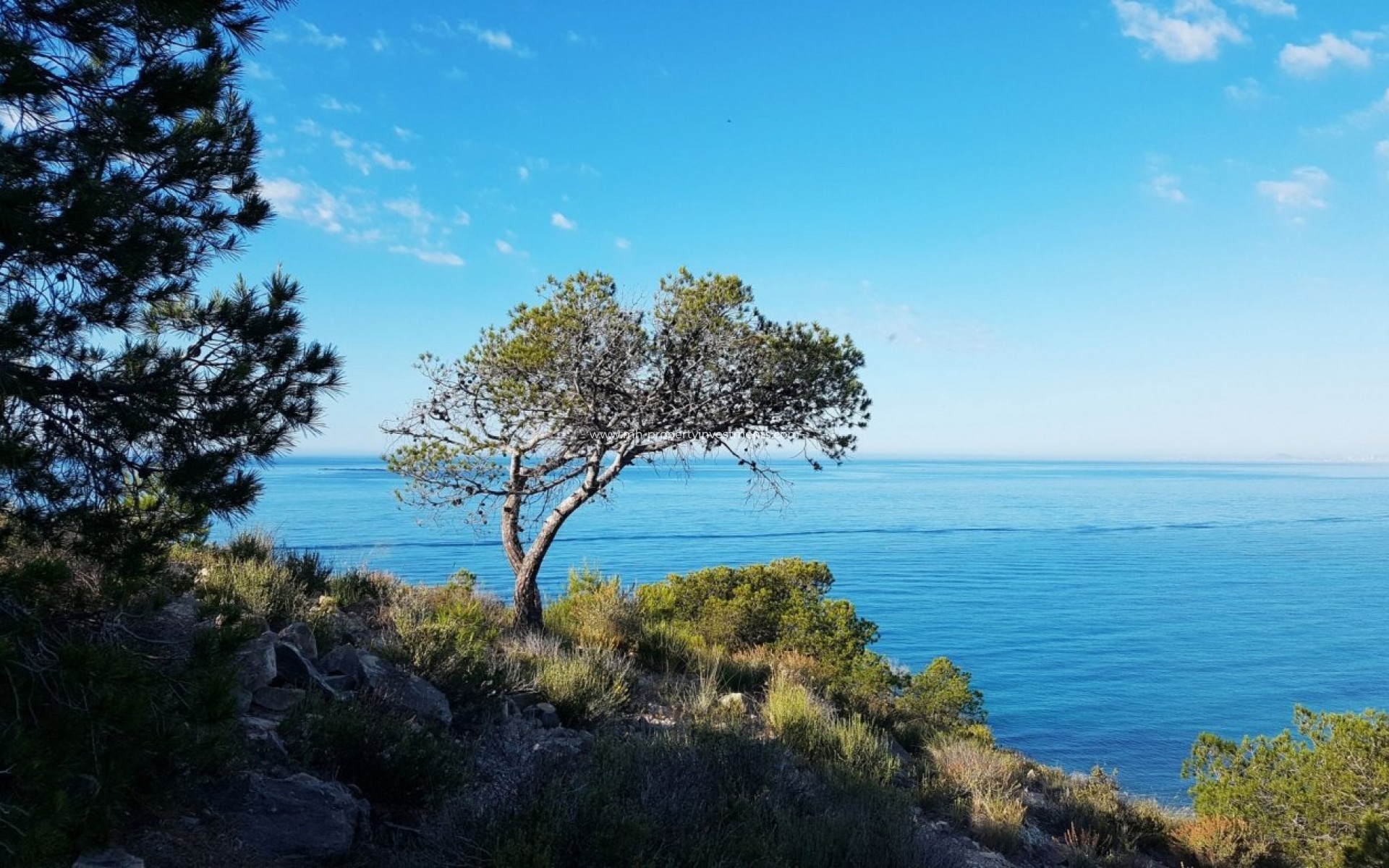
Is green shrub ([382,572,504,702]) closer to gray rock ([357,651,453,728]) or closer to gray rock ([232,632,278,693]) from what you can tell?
gray rock ([357,651,453,728])

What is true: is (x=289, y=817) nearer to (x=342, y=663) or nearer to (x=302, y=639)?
(x=342, y=663)

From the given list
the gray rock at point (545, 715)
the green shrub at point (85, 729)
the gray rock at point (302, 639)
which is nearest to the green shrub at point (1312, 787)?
the gray rock at point (545, 715)

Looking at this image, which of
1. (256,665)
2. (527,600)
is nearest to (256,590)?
(256,665)

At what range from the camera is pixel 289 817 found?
4.31 meters

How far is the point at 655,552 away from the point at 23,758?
4930 cm

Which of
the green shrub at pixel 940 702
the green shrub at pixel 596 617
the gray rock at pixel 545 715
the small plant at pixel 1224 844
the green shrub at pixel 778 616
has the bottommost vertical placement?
the small plant at pixel 1224 844

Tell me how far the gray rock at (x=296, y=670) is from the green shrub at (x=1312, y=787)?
11845mm

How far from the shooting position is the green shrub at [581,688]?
829 cm

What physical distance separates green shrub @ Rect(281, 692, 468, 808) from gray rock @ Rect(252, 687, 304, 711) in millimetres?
633

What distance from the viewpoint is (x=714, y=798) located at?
530cm

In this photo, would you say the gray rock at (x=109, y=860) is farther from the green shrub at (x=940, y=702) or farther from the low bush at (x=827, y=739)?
the green shrub at (x=940, y=702)

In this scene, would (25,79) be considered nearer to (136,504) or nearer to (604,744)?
Answer: (136,504)

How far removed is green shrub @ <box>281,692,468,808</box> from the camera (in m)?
5.11

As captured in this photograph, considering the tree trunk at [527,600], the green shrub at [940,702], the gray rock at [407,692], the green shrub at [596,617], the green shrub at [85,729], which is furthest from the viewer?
the green shrub at [940,702]
